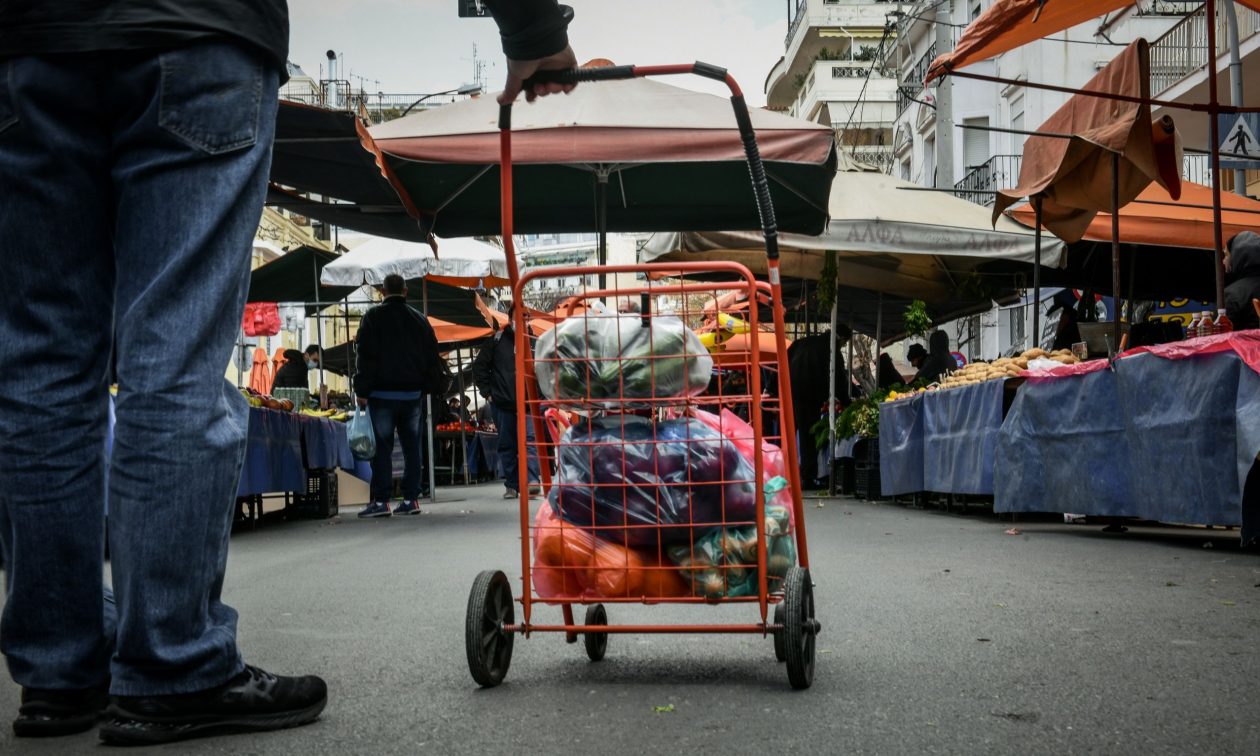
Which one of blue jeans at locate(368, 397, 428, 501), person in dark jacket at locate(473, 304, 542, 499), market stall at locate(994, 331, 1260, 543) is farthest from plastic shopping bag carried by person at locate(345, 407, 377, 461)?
market stall at locate(994, 331, 1260, 543)

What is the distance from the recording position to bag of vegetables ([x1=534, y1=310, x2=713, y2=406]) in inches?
144

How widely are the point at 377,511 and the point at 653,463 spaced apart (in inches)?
350

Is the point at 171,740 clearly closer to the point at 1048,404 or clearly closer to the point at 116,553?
the point at 116,553

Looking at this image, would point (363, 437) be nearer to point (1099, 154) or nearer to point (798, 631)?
point (1099, 154)

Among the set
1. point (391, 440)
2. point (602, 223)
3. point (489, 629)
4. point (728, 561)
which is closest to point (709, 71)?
point (728, 561)

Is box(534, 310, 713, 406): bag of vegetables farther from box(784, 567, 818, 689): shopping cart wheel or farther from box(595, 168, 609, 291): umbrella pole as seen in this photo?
box(784, 567, 818, 689): shopping cart wheel

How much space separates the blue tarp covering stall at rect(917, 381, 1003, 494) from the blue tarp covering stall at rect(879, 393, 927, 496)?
118 mm

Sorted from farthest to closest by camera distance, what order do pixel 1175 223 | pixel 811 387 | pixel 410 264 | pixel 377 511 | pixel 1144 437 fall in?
1. pixel 811 387
2. pixel 410 264
3. pixel 1175 223
4. pixel 377 511
5. pixel 1144 437

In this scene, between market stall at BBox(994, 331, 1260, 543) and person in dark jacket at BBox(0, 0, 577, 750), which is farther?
market stall at BBox(994, 331, 1260, 543)

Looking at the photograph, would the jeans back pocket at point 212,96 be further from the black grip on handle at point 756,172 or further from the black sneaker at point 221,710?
the black grip on handle at point 756,172

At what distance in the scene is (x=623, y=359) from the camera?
144 inches

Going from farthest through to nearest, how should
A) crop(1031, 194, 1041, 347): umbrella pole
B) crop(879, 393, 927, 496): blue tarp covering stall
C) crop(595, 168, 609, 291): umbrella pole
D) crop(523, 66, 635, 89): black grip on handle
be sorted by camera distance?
crop(879, 393, 927, 496): blue tarp covering stall < crop(1031, 194, 1041, 347): umbrella pole < crop(595, 168, 609, 291): umbrella pole < crop(523, 66, 635, 89): black grip on handle

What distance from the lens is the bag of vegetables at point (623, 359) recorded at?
3.65 metres

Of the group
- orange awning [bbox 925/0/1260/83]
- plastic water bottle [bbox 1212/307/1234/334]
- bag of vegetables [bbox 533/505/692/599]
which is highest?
A: orange awning [bbox 925/0/1260/83]
